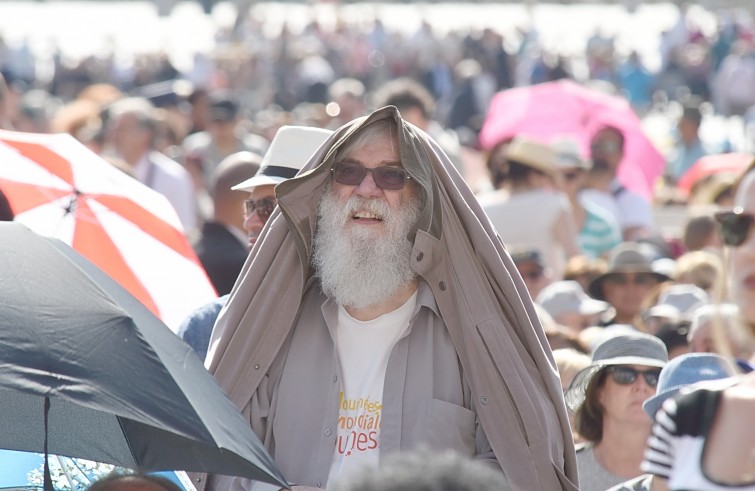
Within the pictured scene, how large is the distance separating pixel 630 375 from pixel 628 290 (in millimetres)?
2914

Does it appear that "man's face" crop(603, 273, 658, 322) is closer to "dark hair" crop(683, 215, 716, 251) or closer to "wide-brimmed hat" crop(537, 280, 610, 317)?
"wide-brimmed hat" crop(537, 280, 610, 317)

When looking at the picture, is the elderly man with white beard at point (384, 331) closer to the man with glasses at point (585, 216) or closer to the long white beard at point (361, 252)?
the long white beard at point (361, 252)

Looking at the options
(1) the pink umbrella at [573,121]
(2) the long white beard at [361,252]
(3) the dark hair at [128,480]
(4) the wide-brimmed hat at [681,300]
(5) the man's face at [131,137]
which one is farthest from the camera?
(1) the pink umbrella at [573,121]

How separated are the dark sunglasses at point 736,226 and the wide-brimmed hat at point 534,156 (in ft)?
16.6

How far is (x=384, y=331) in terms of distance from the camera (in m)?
4.22

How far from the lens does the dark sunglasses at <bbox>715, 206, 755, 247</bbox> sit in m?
3.33

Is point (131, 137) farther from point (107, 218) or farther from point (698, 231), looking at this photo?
point (107, 218)

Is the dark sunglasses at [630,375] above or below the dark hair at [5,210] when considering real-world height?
below

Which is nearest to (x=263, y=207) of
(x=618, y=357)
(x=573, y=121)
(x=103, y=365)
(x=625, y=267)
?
(x=618, y=357)

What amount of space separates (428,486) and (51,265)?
1.58m

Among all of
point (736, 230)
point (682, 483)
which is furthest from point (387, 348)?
point (682, 483)

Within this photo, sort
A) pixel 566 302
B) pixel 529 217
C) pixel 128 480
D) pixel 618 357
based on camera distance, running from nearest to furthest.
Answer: pixel 128 480 < pixel 618 357 < pixel 566 302 < pixel 529 217

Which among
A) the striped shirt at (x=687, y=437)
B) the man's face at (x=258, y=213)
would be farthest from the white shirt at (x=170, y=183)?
the striped shirt at (x=687, y=437)

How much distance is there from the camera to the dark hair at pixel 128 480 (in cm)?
368
